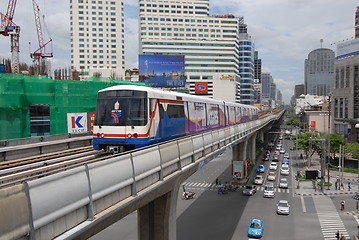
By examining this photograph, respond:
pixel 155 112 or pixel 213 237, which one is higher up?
pixel 155 112

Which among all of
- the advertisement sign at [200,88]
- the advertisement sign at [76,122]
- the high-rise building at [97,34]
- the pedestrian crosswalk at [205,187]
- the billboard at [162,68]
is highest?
the high-rise building at [97,34]

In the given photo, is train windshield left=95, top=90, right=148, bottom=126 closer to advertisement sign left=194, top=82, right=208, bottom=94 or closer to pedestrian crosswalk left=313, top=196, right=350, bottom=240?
pedestrian crosswalk left=313, top=196, right=350, bottom=240

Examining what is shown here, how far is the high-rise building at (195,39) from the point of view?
418ft

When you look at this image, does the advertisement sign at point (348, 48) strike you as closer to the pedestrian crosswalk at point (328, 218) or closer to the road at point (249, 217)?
the road at point (249, 217)

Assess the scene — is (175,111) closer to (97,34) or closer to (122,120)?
(122,120)

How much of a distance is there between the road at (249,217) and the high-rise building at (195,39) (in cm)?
8307

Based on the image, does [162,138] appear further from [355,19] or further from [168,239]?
[355,19]

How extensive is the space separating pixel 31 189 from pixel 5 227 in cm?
89

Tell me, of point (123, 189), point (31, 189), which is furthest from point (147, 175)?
point (31, 189)

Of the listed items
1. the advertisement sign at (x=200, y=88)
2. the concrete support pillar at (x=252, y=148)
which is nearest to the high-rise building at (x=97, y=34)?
the advertisement sign at (x=200, y=88)

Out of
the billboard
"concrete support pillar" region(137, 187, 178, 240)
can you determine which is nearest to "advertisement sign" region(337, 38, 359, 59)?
the billboard

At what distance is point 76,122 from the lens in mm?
34000

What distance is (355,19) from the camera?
12056 cm

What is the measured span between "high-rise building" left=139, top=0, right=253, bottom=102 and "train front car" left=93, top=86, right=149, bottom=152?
105 meters
